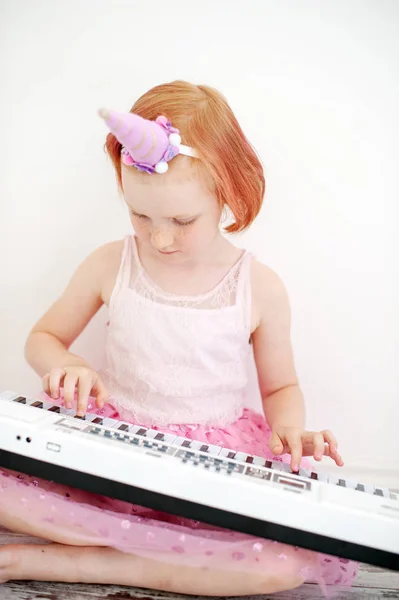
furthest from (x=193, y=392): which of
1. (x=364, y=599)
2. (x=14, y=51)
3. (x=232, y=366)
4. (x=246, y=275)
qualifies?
(x=14, y=51)

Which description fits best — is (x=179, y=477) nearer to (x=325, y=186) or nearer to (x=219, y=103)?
(x=219, y=103)

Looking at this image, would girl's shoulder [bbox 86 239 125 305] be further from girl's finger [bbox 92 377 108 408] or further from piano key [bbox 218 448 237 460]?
piano key [bbox 218 448 237 460]

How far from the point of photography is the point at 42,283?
3.96ft

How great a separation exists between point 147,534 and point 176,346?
297 millimetres

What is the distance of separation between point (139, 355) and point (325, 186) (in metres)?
0.46

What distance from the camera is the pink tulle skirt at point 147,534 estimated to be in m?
0.72

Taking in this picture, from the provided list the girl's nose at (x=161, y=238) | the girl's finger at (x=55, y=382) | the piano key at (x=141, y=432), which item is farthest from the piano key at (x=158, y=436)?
the girl's nose at (x=161, y=238)

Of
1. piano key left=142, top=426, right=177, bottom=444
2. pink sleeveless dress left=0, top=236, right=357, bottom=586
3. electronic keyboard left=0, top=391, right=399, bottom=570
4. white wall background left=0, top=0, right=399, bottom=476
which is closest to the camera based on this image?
electronic keyboard left=0, top=391, right=399, bottom=570

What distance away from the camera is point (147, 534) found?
29.1 inches

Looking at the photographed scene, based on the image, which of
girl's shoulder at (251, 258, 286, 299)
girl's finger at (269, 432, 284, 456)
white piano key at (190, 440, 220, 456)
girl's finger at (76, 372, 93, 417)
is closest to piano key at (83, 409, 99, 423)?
girl's finger at (76, 372, 93, 417)

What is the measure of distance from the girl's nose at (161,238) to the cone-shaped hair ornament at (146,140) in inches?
3.2

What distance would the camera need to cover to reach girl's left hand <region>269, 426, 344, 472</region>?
31.1 inches

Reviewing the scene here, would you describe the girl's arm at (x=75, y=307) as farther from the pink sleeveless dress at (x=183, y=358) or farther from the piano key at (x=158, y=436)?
the piano key at (x=158, y=436)

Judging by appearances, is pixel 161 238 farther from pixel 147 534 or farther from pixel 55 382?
pixel 147 534
